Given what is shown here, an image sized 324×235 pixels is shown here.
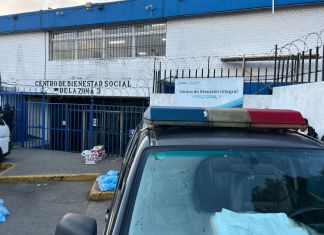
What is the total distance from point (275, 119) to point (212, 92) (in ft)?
22.1

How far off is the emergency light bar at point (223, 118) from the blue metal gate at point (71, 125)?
11.2 m

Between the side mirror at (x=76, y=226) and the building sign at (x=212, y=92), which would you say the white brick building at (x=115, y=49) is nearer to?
the building sign at (x=212, y=92)

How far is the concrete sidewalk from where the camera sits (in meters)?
10.4

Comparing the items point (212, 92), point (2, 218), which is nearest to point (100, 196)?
point (2, 218)

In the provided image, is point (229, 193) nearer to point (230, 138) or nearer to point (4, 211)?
point (230, 138)

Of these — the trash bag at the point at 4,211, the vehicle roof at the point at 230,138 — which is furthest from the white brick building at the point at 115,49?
the vehicle roof at the point at 230,138

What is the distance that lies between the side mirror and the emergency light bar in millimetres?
682

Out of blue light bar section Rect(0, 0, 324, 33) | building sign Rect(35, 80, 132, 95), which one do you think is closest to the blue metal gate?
building sign Rect(35, 80, 132, 95)

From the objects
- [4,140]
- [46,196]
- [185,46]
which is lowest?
[46,196]

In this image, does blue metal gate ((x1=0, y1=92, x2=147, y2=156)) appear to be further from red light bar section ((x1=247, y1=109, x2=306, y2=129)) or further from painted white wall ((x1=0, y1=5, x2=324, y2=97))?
red light bar section ((x1=247, y1=109, x2=306, y2=129))

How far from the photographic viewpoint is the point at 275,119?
2438mm

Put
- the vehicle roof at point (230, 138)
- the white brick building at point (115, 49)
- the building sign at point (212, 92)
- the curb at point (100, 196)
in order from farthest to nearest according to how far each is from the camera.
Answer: the white brick building at point (115, 49), the building sign at point (212, 92), the curb at point (100, 196), the vehicle roof at point (230, 138)

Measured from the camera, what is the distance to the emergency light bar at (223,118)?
2326 millimetres

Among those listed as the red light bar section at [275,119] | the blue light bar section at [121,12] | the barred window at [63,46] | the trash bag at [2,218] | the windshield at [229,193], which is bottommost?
the trash bag at [2,218]
